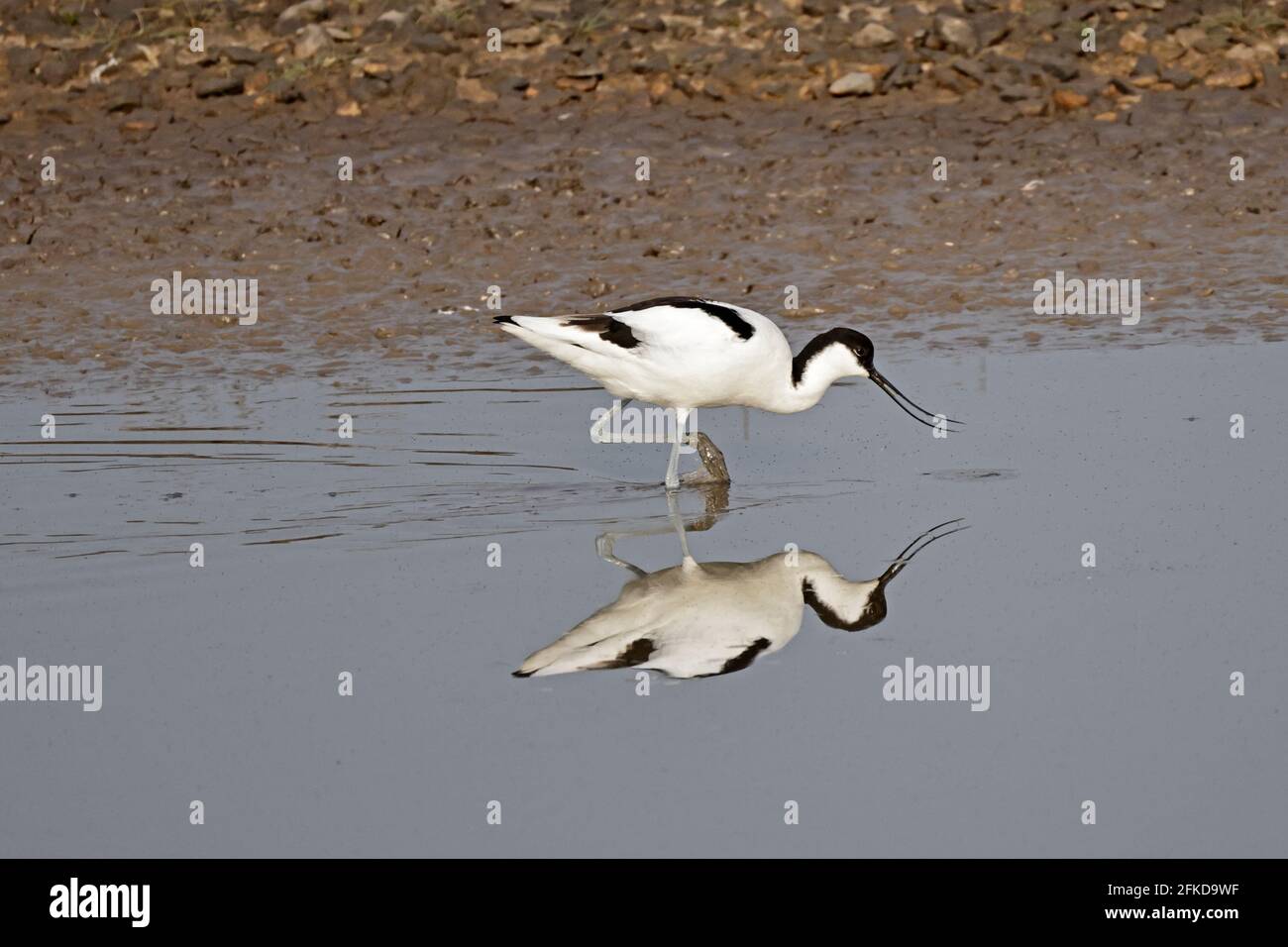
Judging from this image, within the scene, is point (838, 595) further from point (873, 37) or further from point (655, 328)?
point (873, 37)

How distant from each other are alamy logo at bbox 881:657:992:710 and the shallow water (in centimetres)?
5

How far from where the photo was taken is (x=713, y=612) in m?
6.86

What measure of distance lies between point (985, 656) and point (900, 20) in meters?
9.49

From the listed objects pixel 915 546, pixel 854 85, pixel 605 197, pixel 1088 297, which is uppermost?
pixel 854 85

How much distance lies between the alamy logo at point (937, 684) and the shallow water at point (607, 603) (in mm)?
51

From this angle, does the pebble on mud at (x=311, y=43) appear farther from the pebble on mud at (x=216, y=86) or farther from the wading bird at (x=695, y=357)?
the wading bird at (x=695, y=357)

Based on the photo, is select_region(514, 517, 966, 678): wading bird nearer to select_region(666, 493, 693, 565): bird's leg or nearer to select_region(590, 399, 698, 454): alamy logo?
select_region(666, 493, 693, 565): bird's leg

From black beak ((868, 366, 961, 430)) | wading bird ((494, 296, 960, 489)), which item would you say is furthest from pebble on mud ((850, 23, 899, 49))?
wading bird ((494, 296, 960, 489))

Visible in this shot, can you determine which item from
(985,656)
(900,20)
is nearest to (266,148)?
(900,20)

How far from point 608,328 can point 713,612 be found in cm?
215

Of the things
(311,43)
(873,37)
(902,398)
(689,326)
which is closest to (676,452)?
(689,326)

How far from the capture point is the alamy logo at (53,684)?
6309 millimetres

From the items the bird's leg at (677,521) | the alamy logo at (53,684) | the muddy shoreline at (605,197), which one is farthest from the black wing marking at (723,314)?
the alamy logo at (53,684)

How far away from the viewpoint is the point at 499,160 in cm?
1391
